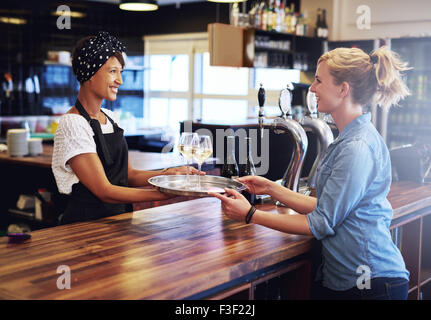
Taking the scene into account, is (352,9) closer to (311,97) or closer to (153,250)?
(311,97)

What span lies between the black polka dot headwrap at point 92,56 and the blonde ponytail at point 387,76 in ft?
3.80

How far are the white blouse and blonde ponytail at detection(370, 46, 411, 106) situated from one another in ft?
3.90

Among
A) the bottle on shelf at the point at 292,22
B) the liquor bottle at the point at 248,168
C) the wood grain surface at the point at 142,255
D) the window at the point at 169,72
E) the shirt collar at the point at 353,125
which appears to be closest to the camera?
the wood grain surface at the point at 142,255

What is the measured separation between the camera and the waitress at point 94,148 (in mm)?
2188

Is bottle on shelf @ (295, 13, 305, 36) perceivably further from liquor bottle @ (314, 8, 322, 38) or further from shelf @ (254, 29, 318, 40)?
liquor bottle @ (314, 8, 322, 38)

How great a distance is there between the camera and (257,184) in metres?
2.31

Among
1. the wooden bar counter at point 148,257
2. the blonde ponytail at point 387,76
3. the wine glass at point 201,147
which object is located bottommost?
the wooden bar counter at point 148,257

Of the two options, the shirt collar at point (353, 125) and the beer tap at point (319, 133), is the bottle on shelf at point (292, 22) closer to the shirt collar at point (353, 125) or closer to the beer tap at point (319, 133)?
the beer tap at point (319, 133)

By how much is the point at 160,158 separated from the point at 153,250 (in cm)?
280

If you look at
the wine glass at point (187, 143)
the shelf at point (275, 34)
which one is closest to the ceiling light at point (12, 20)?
the shelf at point (275, 34)

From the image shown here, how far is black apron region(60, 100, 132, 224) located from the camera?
2.32m

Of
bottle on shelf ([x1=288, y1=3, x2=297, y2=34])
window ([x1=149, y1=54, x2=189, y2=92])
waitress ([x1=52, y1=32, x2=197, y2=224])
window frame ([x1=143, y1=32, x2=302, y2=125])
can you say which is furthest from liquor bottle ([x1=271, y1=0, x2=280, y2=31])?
waitress ([x1=52, y1=32, x2=197, y2=224])

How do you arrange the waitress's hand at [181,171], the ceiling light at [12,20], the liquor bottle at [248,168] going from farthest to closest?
the ceiling light at [12,20] < the liquor bottle at [248,168] < the waitress's hand at [181,171]

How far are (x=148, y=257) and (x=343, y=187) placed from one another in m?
0.70
